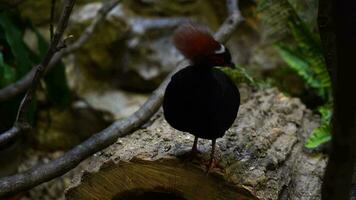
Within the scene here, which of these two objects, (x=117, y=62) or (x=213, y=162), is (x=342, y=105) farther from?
(x=117, y=62)

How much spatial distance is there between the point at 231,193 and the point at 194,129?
0.80ft

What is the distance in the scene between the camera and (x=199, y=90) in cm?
167

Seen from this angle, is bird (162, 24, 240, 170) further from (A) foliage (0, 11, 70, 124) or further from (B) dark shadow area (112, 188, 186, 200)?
Answer: (A) foliage (0, 11, 70, 124)

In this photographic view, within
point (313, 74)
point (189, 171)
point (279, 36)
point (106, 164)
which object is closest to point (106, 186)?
point (106, 164)

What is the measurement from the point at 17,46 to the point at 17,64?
0.09m

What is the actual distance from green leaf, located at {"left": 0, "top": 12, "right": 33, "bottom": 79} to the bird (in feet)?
4.01

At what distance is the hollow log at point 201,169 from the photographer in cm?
177

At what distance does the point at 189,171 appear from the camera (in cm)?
177

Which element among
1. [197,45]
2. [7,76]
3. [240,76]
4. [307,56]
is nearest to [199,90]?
[197,45]

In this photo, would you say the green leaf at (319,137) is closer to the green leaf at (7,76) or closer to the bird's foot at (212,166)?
the bird's foot at (212,166)

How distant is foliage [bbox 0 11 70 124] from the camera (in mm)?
2688

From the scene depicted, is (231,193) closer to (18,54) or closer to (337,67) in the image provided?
(337,67)

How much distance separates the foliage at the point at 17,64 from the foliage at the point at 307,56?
3.90 feet

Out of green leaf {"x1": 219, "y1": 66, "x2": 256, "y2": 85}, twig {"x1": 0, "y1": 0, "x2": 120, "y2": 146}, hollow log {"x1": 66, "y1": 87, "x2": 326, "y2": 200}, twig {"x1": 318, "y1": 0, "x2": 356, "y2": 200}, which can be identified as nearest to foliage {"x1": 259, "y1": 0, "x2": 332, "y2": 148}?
green leaf {"x1": 219, "y1": 66, "x2": 256, "y2": 85}
